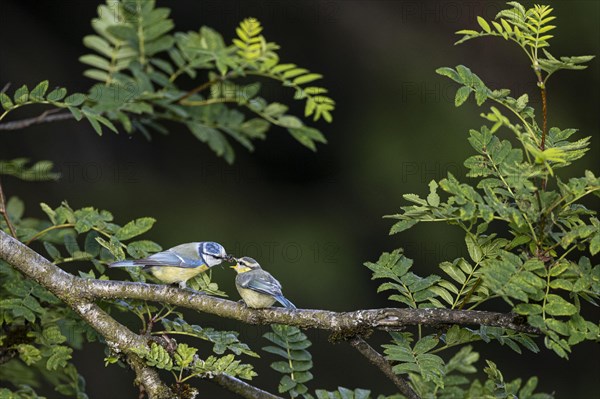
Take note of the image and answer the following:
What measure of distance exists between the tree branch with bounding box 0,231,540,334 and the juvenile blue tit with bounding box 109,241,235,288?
11 cm

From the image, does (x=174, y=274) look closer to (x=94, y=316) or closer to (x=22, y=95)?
(x=94, y=316)

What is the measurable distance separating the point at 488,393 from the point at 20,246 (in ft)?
3.20

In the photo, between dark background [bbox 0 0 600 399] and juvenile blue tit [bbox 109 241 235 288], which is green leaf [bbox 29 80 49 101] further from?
dark background [bbox 0 0 600 399]

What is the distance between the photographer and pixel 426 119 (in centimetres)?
440

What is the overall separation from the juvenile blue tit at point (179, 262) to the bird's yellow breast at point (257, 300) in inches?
6.6

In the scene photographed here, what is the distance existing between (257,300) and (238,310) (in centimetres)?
5

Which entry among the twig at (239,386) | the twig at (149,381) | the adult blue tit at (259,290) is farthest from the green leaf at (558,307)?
the twig at (149,381)

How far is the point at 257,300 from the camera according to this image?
1538 millimetres

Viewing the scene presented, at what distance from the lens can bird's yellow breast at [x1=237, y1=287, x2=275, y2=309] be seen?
153 cm

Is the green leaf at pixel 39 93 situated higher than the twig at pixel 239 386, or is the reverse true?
the green leaf at pixel 39 93

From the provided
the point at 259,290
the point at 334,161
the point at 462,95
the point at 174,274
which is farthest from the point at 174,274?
the point at 334,161

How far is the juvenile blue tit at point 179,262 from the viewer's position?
5.51 feet

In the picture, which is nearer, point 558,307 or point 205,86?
point 558,307

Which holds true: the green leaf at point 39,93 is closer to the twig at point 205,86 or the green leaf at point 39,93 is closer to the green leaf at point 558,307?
the twig at point 205,86
